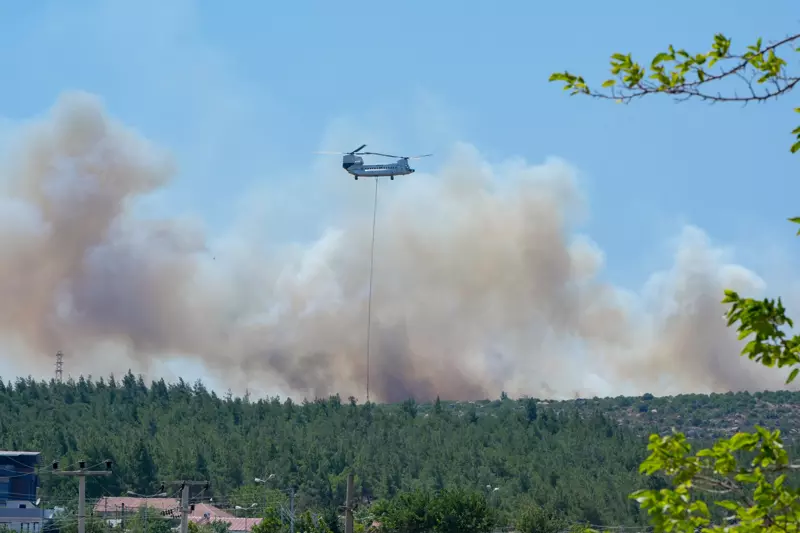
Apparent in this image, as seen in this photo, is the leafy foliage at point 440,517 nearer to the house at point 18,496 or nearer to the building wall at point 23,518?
the building wall at point 23,518

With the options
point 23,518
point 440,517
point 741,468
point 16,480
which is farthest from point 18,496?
point 741,468

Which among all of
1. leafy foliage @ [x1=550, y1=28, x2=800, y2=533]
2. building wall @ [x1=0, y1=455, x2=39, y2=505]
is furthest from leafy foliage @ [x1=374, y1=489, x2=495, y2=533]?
leafy foliage @ [x1=550, y1=28, x2=800, y2=533]

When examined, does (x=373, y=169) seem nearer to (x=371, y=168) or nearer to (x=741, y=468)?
(x=371, y=168)

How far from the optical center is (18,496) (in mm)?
135750

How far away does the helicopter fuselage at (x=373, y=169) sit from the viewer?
→ 122562 millimetres

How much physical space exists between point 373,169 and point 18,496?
165 feet

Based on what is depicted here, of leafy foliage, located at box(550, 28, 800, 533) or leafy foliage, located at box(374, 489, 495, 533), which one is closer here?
leafy foliage, located at box(550, 28, 800, 533)

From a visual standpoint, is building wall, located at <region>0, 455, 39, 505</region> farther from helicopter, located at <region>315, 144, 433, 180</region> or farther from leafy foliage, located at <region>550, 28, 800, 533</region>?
leafy foliage, located at <region>550, 28, 800, 533</region>

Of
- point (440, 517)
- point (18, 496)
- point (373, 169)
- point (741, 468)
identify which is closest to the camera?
point (741, 468)

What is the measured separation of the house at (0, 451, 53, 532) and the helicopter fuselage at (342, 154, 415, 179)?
46.5 metres

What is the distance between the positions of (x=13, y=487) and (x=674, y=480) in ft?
430

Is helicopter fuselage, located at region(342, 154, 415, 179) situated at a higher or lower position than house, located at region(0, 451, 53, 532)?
higher

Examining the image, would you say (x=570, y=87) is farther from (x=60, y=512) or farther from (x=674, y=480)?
(x=60, y=512)

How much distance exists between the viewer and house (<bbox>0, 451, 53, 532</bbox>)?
433 ft
